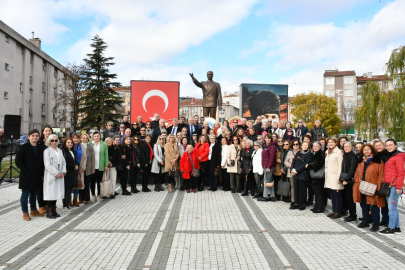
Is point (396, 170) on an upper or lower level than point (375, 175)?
upper

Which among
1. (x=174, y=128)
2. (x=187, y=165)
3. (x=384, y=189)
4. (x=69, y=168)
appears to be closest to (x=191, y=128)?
(x=174, y=128)

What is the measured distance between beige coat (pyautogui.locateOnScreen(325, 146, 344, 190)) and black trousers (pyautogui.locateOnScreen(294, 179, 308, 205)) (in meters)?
0.80

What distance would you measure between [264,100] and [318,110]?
31517 mm

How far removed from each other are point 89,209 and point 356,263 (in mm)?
6336

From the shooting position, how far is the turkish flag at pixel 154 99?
57.5 ft

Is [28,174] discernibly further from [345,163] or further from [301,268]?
[345,163]

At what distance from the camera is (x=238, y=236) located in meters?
6.18

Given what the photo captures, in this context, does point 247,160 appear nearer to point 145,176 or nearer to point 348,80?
point 145,176

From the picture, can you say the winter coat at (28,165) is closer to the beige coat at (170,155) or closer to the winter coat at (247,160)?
the beige coat at (170,155)

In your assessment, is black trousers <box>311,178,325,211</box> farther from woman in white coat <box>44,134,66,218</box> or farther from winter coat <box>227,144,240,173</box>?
woman in white coat <box>44,134,66,218</box>

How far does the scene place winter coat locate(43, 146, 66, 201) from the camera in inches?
286

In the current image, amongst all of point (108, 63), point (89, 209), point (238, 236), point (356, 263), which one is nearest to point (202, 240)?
point (238, 236)

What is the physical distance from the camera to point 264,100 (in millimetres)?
20250

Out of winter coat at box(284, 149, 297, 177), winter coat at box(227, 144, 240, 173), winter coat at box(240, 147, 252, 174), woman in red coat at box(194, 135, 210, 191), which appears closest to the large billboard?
woman in red coat at box(194, 135, 210, 191)
